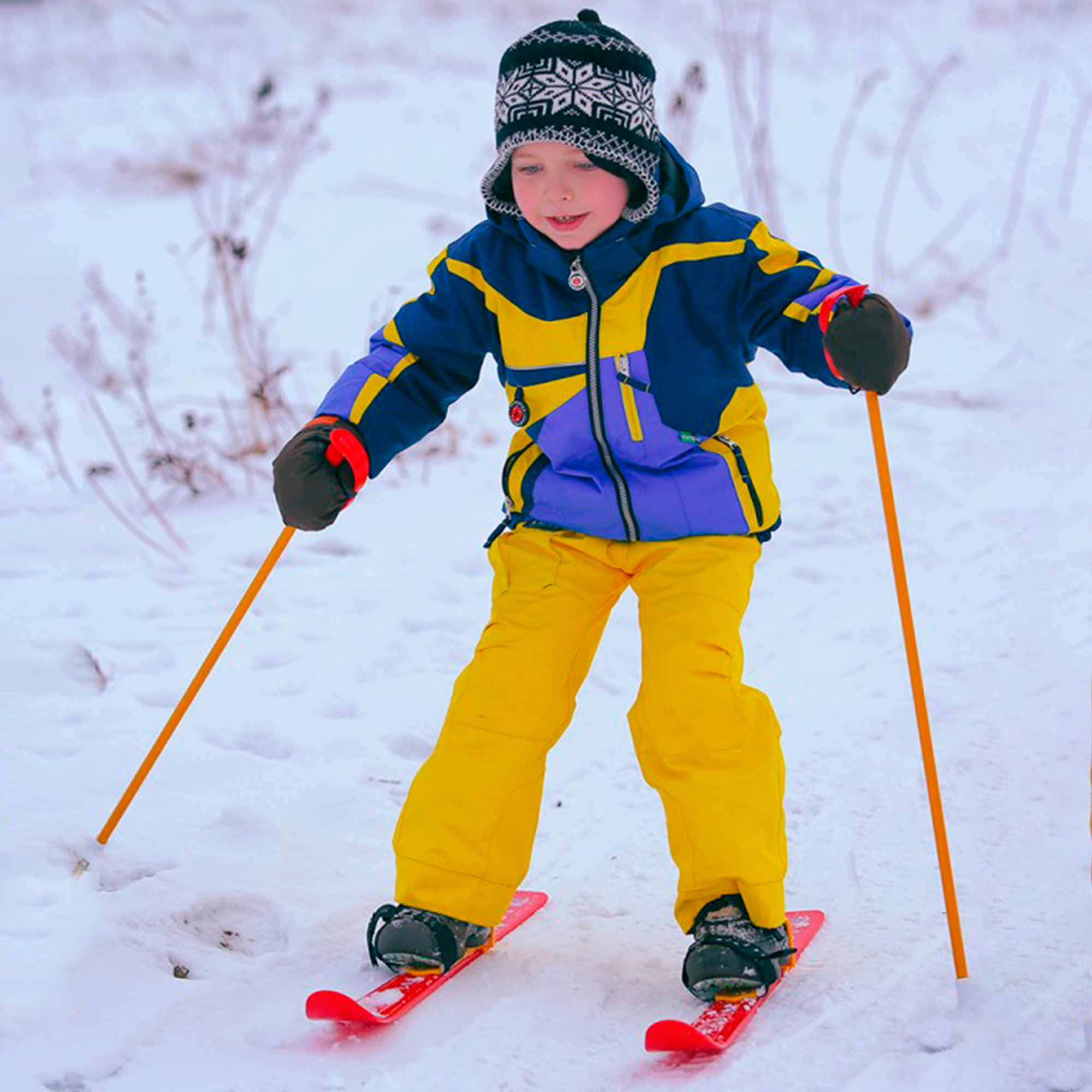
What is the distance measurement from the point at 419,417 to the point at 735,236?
2.07 feet

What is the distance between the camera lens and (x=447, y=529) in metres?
4.46

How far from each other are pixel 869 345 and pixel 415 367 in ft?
2.67

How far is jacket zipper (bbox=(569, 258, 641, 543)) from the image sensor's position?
7.45ft

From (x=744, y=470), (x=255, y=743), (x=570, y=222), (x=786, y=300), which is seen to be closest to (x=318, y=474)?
(x=570, y=222)

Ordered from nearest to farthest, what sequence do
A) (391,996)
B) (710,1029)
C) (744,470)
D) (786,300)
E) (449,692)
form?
(710,1029) < (391,996) < (786,300) < (744,470) < (449,692)

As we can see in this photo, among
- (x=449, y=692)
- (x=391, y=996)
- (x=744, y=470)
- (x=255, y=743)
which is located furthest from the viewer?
(x=449, y=692)

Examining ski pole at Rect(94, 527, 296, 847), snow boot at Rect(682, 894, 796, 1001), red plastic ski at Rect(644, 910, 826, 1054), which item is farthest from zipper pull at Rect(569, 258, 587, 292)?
red plastic ski at Rect(644, 910, 826, 1054)

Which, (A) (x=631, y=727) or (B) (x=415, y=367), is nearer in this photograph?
(A) (x=631, y=727)

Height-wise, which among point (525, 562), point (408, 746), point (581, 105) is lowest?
point (408, 746)

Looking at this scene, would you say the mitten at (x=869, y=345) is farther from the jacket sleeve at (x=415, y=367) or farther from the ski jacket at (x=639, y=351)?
the jacket sleeve at (x=415, y=367)

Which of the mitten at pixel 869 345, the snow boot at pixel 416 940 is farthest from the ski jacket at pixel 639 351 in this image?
the snow boot at pixel 416 940

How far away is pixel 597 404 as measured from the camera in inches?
90.7

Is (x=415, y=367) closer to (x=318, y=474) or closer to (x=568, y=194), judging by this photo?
(x=318, y=474)

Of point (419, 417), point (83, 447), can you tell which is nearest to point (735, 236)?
point (419, 417)
